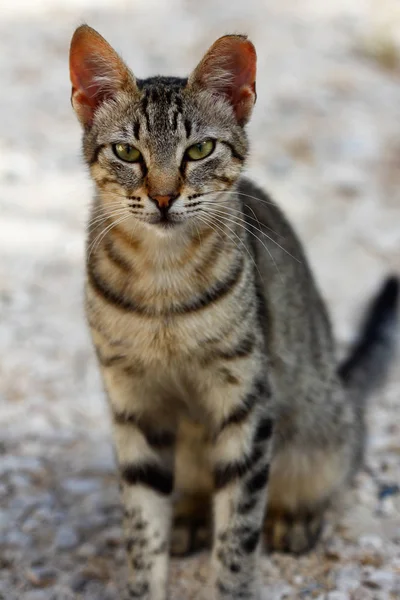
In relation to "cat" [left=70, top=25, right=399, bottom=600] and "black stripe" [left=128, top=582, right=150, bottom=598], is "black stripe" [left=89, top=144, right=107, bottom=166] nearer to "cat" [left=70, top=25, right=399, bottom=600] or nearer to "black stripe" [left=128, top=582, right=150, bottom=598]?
"cat" [left=70, top=25, right=399, bottom=600]

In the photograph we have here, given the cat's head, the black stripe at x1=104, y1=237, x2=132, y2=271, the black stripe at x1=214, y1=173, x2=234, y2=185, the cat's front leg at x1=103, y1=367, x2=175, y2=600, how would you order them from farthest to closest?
the cat's front leg at x1=103, y1=367, x2=175, y2=600
the black stripe at x1=104, y1=237, x2=132, y2=271
the black stripe at x1=214, y1=173, x2=234, y2=185
the cat's head

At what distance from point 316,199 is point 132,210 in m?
3.23

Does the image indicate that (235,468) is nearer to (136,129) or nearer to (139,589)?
(139,589)

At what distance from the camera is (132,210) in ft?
7.71

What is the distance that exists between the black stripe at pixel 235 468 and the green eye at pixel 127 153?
936 millimetres

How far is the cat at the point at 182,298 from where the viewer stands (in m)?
2.39

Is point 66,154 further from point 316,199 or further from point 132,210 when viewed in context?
point 132,210

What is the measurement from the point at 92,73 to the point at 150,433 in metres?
1.10

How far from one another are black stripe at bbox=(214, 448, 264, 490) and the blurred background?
1.49ft

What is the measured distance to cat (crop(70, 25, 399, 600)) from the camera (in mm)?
2393


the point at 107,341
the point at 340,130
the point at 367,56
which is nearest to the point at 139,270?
the point at 107,341

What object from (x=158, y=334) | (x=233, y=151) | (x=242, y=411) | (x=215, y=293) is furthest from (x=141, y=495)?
(x=233, y=151)

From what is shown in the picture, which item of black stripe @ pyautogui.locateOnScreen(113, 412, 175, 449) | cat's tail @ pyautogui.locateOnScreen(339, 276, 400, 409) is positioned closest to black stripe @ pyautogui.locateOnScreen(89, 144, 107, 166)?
black stripe @ pyautogui.locateOnScreen(113, 412, 175, 449)

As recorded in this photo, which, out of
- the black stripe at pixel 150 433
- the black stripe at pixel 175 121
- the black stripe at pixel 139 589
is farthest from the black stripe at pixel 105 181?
the black stripe at pixel 139 589
